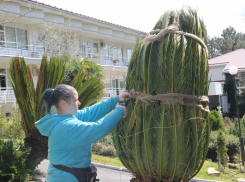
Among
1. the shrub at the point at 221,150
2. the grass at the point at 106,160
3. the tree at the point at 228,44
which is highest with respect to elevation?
the tree at the point at 228,44

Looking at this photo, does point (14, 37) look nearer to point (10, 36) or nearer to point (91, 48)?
point (10, 36)

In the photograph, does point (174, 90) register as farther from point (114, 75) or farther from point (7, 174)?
point (114, 75)

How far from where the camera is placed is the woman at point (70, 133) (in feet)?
6.04

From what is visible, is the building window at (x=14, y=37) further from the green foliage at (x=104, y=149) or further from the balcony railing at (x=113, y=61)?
the green foliage at (x=104, y=149)

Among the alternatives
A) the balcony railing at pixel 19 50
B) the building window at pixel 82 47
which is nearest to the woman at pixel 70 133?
the balcony railing at pixel 19 50

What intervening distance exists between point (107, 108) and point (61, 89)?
20.0 inches

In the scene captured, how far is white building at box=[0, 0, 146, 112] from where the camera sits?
15.4 metres

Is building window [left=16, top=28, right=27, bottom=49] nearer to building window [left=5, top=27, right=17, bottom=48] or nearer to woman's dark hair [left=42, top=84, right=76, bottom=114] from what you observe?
building window [left=5, top=27, right=17, bottom=48]

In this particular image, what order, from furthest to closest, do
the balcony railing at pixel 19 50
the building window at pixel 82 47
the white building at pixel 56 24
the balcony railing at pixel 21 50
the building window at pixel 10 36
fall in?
the building window at pixel 82 47 → the building window at pixel 10 36 → the balcony railing at pixel 19 50 → the balcony railing at pixel 21 50 → the white building at pixel 56 24

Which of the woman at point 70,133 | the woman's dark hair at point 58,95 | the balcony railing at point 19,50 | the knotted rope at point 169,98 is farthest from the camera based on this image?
the balcony railing at point 19,50

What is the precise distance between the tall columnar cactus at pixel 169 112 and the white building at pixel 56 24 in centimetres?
1158

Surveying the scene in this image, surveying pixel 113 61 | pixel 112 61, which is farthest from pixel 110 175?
pixel 112 61

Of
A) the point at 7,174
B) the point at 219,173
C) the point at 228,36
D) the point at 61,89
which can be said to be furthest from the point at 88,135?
the point at 228,36

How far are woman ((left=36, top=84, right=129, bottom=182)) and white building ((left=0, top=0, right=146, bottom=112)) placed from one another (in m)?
11.2
